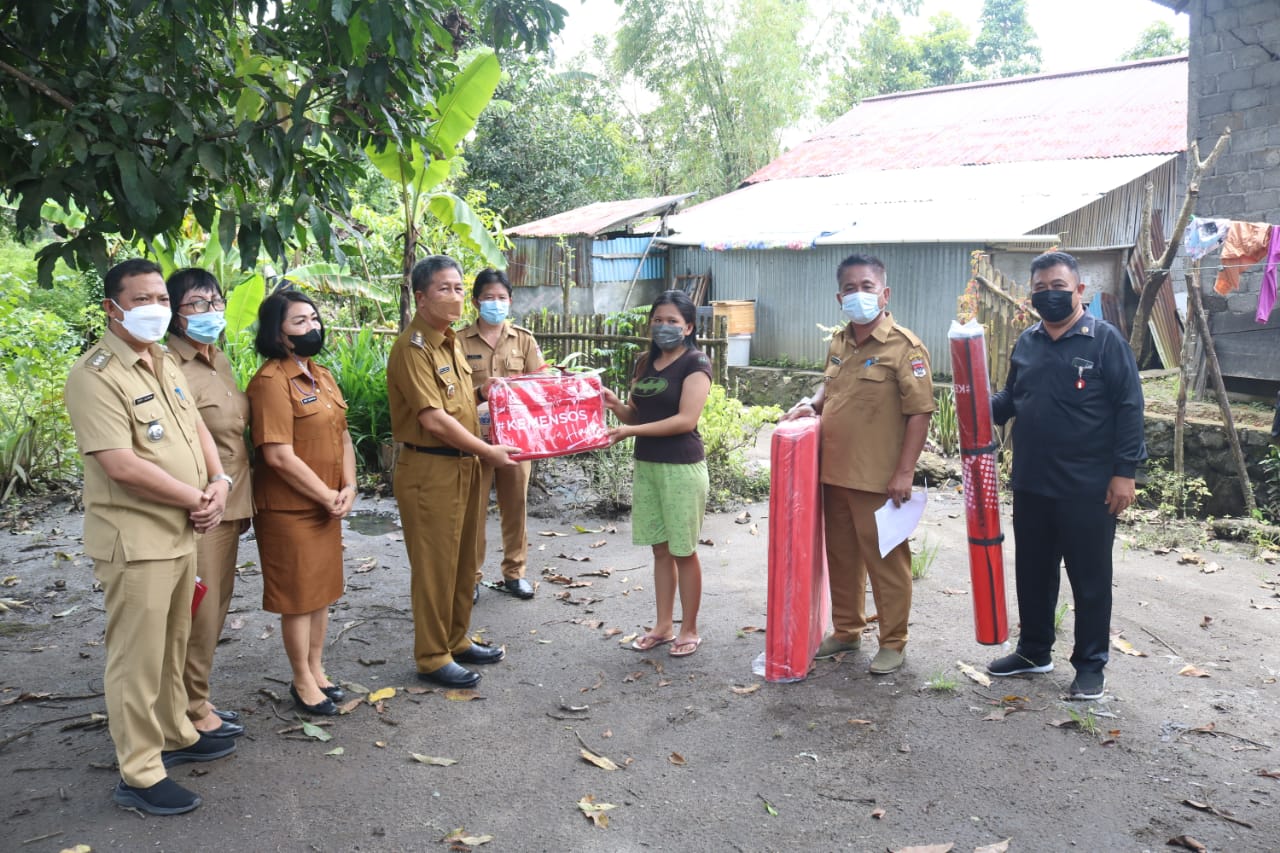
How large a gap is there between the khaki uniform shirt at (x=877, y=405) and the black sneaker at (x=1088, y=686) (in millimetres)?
1187

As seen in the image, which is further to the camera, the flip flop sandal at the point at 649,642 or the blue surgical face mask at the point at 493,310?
the blue surgical face mask at the point at 493,310

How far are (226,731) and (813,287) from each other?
1269cm

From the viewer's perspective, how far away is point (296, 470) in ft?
12.7

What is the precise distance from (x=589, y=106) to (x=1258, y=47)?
72.0ft

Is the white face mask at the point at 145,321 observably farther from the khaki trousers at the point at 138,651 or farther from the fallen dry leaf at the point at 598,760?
→ the fallen dry leaf at the point at 598,760

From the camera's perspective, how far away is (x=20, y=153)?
4.07 metres

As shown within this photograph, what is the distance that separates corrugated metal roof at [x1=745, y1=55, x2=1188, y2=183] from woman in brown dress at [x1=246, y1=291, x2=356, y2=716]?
13.6 m

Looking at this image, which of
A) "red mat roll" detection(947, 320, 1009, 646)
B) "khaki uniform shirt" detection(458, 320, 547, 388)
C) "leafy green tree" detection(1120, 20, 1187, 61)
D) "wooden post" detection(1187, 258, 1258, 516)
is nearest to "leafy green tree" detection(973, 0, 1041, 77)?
"leafy green tree" detection(1120, 20, 1187, 61)

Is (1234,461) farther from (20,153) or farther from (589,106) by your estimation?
(589,106)

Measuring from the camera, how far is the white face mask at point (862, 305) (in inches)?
174

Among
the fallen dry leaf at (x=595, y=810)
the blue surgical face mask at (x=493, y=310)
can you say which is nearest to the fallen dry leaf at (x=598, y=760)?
the fallen dry leaf at (x=595, y=810)

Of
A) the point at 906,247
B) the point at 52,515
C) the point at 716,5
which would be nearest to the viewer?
the point at 52,515

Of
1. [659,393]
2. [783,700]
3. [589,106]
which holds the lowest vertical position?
[783,700]

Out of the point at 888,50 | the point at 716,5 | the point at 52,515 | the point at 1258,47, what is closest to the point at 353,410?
the point at 52,515
